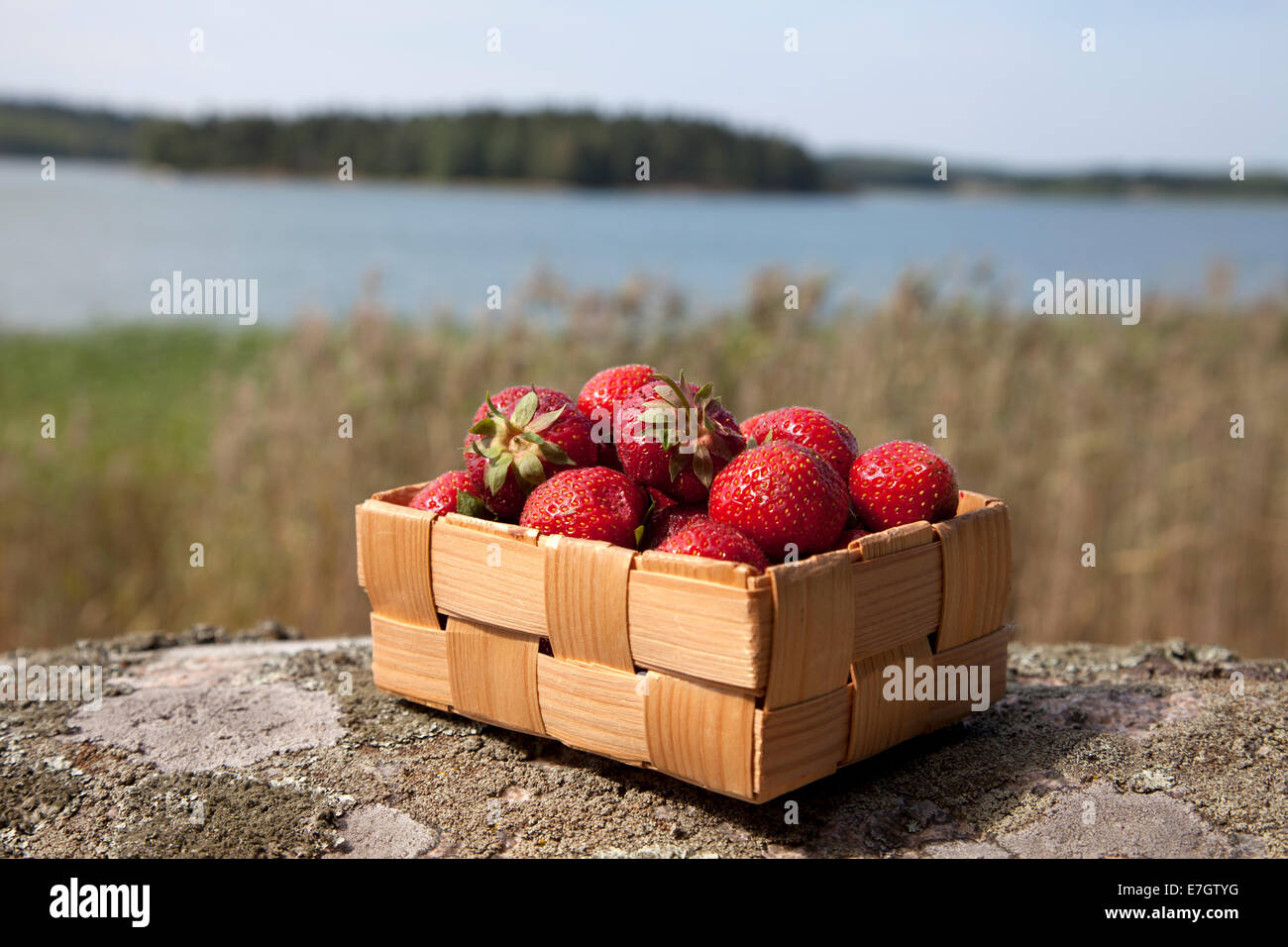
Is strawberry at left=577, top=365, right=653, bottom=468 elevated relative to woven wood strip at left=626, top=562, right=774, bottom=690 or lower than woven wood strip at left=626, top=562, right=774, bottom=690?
elevated

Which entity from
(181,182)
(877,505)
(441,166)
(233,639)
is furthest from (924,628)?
(181,182)

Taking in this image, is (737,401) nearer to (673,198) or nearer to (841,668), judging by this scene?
(841,668)

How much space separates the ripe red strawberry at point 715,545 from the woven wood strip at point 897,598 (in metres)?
0.12

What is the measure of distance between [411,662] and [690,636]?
20.1 inches

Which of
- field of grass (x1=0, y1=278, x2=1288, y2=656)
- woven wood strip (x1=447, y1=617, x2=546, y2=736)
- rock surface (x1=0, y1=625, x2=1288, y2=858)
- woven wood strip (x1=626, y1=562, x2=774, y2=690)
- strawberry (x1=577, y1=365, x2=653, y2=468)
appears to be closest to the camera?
woven wood strip (x1=626, y1=562, x2=774, y2=690)

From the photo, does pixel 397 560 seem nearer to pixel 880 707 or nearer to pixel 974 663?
pixel 880 707

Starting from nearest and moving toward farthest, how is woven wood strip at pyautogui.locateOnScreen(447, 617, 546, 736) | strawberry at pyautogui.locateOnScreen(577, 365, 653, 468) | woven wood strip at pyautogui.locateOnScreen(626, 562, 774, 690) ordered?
woven wood strip at pyautogui.locateOnScreen(626, 562, 774, 690)
woven wood strip at pyautogui.locateOnScreen(447, 617, 546, 736)
strawberry at pyautogui.locateOnScreen(577, 365, 653, 468)

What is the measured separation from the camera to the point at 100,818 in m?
1.32

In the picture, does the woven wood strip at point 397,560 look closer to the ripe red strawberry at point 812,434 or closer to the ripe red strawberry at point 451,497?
the ripe red strawberry at point 451,497

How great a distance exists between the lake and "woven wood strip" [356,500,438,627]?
1.41 meters

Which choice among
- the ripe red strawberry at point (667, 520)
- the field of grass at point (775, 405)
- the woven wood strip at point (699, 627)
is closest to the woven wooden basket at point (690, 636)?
the woven wood strip at point (699, 627)

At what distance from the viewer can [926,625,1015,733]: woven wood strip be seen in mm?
1426

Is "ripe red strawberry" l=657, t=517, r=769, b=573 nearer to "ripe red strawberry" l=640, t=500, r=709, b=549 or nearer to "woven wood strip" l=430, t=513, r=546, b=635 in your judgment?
"ripe red strawberry" l=640, t=500, r=709, b=549

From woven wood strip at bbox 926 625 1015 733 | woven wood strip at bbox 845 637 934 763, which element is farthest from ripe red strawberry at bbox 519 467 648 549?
woven wood strip at bbox 926 625 1015 733
